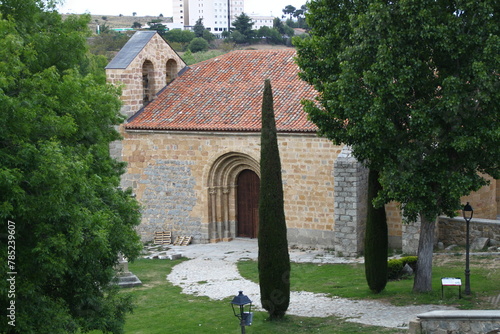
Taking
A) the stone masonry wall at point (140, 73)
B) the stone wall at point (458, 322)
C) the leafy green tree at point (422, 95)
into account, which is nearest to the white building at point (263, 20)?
the stone masonry wall at point (140, 73)

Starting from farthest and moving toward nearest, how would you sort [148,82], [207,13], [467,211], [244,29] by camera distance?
[207,13] → [244,29] → [148,82] → [467,211]

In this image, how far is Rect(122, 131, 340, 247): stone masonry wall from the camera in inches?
1014

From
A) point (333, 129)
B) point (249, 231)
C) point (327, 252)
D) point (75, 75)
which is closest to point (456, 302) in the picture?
point (333, 129)

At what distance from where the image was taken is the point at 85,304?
1342 cm

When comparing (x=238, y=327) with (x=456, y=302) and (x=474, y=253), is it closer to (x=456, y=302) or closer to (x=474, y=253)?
(x=456, y=302)

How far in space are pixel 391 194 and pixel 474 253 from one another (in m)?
7.57

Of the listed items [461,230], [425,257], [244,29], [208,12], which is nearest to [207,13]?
[208,12]

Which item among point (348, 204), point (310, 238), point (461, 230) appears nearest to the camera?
point (461, 230)

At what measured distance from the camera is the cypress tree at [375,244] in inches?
736

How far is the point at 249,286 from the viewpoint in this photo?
845 inches

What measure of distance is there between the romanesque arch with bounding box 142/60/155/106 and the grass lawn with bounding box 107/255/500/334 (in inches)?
342

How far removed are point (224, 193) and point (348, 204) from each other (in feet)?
19.7

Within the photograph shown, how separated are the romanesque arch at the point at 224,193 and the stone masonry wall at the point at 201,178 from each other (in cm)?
25

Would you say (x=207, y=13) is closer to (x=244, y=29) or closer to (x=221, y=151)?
(x=244, y=29)
